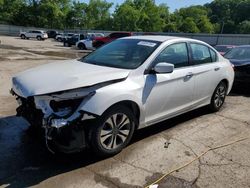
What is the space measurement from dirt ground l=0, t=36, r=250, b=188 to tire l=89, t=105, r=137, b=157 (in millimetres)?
156

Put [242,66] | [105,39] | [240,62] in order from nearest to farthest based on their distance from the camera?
[242,66] < [240,62] < [105,39]

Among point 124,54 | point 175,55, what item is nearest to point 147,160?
point 124,54

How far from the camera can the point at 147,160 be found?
4.51 m

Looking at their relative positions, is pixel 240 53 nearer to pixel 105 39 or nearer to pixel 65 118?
pixel 65 118

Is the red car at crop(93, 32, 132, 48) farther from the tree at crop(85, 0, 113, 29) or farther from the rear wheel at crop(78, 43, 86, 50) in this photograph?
the tree at crop(85, 0, 113, 29)

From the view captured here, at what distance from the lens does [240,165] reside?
4.50 meters

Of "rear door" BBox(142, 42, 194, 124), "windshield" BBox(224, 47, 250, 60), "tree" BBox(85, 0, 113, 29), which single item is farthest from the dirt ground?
"tree" BBox(85, 0, 113, 29)

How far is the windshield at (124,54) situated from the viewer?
198 inches

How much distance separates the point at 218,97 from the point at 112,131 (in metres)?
3.28

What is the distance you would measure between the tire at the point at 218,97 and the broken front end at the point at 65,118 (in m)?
3.44

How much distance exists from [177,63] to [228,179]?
85.4 inches

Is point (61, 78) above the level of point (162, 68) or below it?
below

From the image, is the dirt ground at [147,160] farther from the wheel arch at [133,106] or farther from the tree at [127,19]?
the tree at [127,19]

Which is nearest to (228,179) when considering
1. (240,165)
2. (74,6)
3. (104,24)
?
(240,165)
